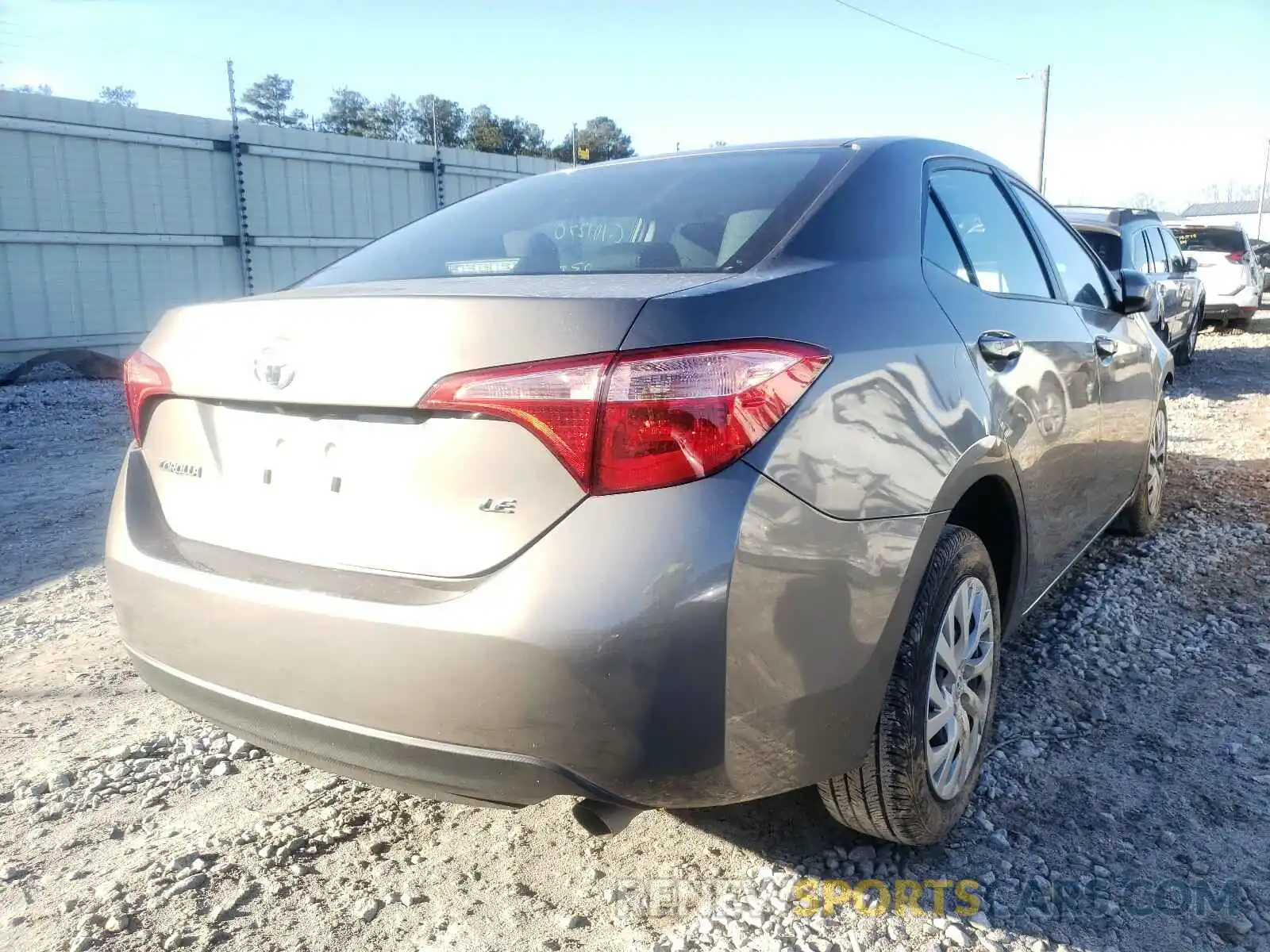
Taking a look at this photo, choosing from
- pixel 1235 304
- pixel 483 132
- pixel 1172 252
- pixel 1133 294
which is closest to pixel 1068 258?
pixel 1133 294

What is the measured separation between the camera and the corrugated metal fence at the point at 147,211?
469 inches

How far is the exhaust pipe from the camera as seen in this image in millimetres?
1768

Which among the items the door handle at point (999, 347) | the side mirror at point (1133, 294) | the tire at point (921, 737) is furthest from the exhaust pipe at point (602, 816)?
the side mirror at point (1133, 294)

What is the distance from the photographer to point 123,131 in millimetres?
12766

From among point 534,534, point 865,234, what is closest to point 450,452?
point 534,534

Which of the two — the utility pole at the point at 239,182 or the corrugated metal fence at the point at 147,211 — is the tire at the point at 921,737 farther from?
the utility pole at the point at 239,182

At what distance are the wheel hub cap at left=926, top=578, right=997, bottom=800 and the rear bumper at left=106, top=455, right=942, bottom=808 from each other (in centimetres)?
33

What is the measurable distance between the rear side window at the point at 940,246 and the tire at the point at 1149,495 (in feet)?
7.41

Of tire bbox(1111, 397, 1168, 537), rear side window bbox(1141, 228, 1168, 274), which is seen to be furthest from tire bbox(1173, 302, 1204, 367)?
tire bbox(1111, 397, 1168, 537)

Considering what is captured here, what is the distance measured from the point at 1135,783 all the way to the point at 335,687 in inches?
78.5

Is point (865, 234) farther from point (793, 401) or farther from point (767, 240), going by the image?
point (793, 401)

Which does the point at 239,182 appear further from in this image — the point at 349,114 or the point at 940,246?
the point at 349,114

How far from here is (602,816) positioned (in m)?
1.77

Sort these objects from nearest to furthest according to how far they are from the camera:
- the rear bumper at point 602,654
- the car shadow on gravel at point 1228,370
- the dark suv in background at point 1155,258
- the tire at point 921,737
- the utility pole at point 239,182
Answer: the rear bumper at point 602,654 → the tire at point 921,737 → the dark suv in background at point 1155,258 → the car shadow on gravel at point 1228,370 → the utility pole at point 239,182
